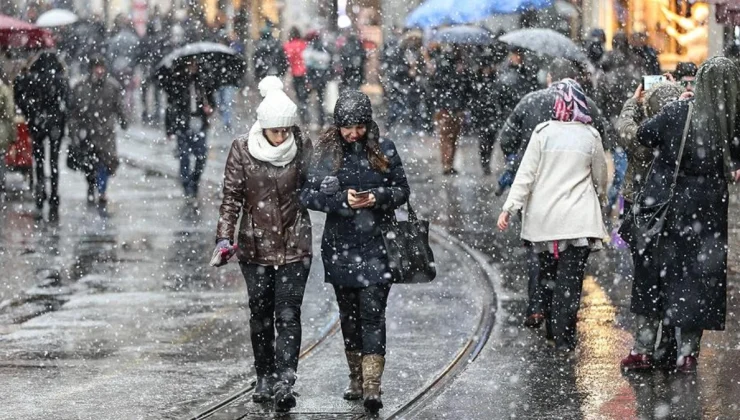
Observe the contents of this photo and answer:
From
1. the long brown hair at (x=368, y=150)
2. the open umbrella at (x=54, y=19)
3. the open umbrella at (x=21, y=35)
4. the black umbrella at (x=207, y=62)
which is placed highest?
the open umbrella at (x=54, y=19)

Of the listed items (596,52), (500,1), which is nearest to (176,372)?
(596,52)

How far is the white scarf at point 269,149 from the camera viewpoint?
857 centimetres

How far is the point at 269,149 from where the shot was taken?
28.1ft

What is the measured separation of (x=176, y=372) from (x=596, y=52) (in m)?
11.0

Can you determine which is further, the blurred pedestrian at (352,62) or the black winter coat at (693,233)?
the blurred pedestrian at (352,62)

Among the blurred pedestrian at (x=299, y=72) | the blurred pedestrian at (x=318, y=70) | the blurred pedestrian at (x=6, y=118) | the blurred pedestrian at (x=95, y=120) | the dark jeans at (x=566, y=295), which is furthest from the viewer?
the blurred pedestrian at (x=299, y=72)

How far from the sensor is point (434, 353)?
1002 cm

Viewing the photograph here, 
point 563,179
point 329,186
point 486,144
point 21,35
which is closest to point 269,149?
point 329,186

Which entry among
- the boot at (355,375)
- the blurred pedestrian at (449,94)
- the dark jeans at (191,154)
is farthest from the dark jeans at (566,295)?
the blurred pedestrian at (449,94)

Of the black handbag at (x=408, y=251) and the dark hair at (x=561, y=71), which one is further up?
the dark hair at (x=561, y=71)

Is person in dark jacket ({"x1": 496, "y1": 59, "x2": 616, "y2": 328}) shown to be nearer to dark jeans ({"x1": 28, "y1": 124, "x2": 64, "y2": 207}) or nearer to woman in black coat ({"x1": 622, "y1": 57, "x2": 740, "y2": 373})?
woman in black coat ({"x1": 622, "y1": 57, "x2": 740, "y2": 373})

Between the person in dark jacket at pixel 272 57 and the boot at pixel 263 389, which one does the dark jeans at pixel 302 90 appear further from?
the boot at pixel 263 389

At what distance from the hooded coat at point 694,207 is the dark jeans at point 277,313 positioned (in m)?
2.12

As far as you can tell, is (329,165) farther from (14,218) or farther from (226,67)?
(226,67)
